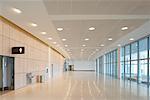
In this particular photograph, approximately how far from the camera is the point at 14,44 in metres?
11.2

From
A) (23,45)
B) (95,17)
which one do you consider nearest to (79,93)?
(95,17)

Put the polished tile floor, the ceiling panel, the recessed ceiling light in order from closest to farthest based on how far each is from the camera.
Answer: the ceiling panel
the recessed ceiling light
the polished tile floor

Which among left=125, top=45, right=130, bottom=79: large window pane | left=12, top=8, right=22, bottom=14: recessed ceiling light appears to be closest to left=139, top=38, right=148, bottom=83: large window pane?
left=125, top=45, right=130, bottom=79: large window pane

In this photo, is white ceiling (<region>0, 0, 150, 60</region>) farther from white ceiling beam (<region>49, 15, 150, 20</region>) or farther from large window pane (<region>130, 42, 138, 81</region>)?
large window pane (<region>130, 42, 138, 81</region>)

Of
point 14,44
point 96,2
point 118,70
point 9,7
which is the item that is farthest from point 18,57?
point 118,70

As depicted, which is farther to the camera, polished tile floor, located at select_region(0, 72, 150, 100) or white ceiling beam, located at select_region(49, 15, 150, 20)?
polished tile floor, located at select_region(0, 72, 150, 100)

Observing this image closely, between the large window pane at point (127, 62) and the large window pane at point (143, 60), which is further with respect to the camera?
the large window pane at point (127, 62)

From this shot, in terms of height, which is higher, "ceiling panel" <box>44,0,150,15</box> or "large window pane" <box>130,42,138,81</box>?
"ceiling panel" <box>44,0,150,15</box>

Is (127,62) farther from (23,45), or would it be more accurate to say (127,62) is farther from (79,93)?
(79,93)

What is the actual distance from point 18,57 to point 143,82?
30.5 feet

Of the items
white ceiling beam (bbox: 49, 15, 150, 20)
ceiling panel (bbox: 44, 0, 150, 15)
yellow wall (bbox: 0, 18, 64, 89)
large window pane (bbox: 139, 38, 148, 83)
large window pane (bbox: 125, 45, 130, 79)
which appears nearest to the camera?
ceiling panel (bbox: 44, 0, 150, 15)

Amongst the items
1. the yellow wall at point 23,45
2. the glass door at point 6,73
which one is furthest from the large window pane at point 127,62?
the glass door at point 6,73

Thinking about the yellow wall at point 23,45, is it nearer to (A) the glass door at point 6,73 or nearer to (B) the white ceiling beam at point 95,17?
(A) the glass door at point 6,73

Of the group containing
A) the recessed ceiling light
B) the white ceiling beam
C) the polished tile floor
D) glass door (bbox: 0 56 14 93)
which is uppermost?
the recessed ceiling light
